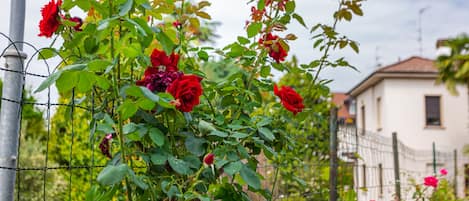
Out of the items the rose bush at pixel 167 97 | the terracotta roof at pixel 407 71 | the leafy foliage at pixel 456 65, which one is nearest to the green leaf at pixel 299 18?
the rose bush at pixel 167 97

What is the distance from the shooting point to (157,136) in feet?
4.26

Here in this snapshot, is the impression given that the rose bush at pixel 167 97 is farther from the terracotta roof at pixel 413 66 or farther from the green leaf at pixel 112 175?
the terracotta roof at pixel 413 66

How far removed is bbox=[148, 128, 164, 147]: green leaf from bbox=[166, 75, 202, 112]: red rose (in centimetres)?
9

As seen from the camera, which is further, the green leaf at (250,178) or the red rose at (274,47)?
the red rose at (274,47)

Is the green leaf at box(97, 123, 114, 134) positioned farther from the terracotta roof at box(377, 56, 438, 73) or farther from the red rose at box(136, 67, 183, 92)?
the terracotta roof at box(377, 56, 438, 73)

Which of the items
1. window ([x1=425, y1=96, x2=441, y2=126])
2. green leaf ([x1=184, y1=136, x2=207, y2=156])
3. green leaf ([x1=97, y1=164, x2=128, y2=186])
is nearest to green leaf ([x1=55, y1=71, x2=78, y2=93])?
green leaf ([x1=97, y1=164, x2=128, y2=186])

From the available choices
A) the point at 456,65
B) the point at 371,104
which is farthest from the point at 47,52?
the point at 371,104

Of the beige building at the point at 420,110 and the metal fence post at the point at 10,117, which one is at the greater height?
the beige building at the point at 420,110

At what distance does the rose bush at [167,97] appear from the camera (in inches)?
47.7

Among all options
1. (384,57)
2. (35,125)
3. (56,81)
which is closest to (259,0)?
(56,81)

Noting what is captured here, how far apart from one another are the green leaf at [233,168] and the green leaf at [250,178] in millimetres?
23

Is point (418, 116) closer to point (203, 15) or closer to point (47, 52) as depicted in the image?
point (203, 15)

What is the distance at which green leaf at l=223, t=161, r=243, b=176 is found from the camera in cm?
128

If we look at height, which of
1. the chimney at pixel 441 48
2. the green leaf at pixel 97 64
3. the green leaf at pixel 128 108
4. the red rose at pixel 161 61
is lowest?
the green leaf at pixel 128 108
